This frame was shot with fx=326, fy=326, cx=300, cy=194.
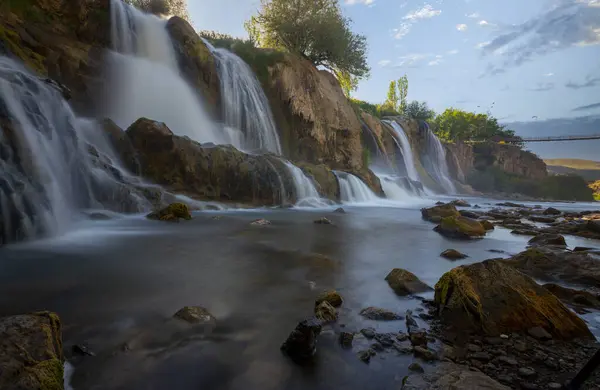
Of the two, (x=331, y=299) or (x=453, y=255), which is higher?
(x=331, y=299)

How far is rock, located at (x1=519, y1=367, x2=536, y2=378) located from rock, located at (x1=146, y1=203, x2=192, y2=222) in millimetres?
8234

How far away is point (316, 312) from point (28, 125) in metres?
7.64

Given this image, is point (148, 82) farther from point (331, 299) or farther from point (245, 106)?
point (331, 299)

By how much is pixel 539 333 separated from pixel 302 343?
219 centimetres

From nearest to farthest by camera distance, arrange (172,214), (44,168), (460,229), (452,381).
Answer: (452,381) < (44,168) < (460,229) < (172,214)

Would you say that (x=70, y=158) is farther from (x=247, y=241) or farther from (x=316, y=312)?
(x=316, y=312)

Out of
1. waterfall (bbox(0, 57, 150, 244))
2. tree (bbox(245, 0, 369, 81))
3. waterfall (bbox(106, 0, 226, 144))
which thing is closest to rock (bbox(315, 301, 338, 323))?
waterfall (bbox(0, 57, 150, 244))

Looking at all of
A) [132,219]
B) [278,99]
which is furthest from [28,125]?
[278,99]

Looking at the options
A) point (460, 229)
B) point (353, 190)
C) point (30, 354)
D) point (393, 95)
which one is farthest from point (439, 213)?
point (393, 95)

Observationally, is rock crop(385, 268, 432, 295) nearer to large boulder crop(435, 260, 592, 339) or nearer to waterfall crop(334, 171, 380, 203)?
large boulder crop(435, 260, 592, 339)

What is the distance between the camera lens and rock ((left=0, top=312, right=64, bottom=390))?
1747 millimetres

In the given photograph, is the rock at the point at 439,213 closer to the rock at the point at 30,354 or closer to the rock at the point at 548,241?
the rock at the point at 548,241

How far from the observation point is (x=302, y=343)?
8.95 feet

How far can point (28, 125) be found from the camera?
713cm
